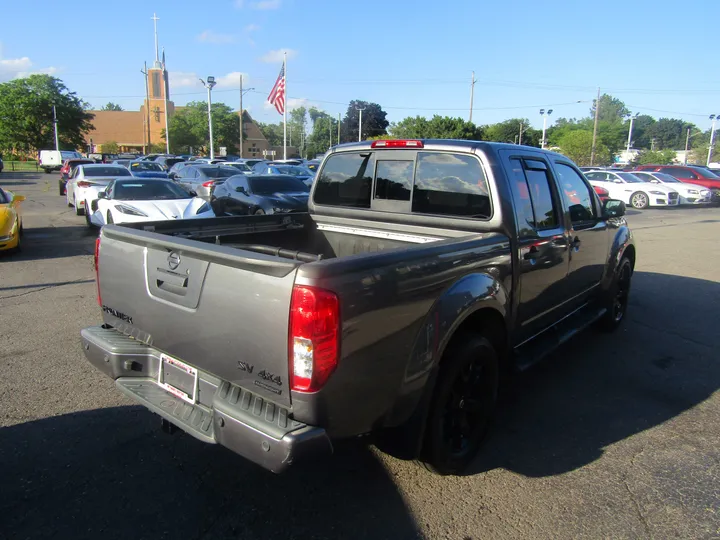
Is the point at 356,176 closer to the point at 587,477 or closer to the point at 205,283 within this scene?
the point at 205,283

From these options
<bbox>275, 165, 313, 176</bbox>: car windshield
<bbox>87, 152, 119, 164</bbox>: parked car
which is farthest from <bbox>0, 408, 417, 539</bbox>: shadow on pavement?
<bbox>87, 152, 119, 164</bbox>: parked car

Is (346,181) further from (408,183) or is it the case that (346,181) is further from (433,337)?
(433,337)

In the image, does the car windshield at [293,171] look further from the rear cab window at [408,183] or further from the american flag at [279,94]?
the rear cab window at [408,183]

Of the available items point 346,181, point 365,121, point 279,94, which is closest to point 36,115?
point 279,94

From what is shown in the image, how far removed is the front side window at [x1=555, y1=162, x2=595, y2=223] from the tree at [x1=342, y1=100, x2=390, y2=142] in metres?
81.1

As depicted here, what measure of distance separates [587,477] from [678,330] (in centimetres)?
380

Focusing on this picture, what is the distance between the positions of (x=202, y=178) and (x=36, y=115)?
58.4m

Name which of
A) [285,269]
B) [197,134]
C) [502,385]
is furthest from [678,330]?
[197,134]

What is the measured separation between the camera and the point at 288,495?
9.44 feet

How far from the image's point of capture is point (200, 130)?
80438 mm

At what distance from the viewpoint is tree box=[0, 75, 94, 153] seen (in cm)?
6181

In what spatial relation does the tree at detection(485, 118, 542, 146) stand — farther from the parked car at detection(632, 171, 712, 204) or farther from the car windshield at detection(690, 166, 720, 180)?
the parked car at detection(632, 171, 712, 204)

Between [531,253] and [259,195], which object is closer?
[531,253]

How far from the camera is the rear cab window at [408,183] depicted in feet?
12.0
